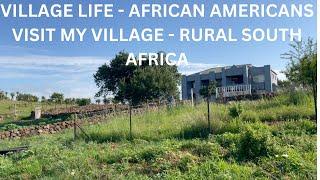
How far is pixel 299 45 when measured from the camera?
1193cm

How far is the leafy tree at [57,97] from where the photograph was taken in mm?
41581

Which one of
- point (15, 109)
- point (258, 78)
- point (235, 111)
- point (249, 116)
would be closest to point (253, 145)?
point (249, 116)

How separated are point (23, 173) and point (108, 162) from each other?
1.28 metres

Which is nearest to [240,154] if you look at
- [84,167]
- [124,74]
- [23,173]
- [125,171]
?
[125,171]

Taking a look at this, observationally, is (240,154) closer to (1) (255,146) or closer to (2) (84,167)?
(1) (255,146)

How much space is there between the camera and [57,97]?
138 feet

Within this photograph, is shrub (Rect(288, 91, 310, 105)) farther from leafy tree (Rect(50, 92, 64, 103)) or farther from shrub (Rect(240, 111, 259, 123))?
leafy tree (Rect(50, 92, 64, 103))

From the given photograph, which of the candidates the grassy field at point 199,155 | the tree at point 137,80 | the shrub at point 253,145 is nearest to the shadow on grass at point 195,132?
the grassy field at point 199,155

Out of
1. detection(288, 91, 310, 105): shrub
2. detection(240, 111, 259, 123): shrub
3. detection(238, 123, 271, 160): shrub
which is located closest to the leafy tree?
detection(288, 91, 310, 105): shrub

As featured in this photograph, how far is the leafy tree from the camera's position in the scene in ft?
136

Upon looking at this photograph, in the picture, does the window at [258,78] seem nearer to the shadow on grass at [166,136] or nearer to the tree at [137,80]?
the tree at [137,80]

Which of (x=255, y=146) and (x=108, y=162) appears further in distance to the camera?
(x=108, y=162)

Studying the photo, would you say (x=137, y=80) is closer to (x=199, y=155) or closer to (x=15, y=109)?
(x=15, y=109)

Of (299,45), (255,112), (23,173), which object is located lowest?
(23,173)
